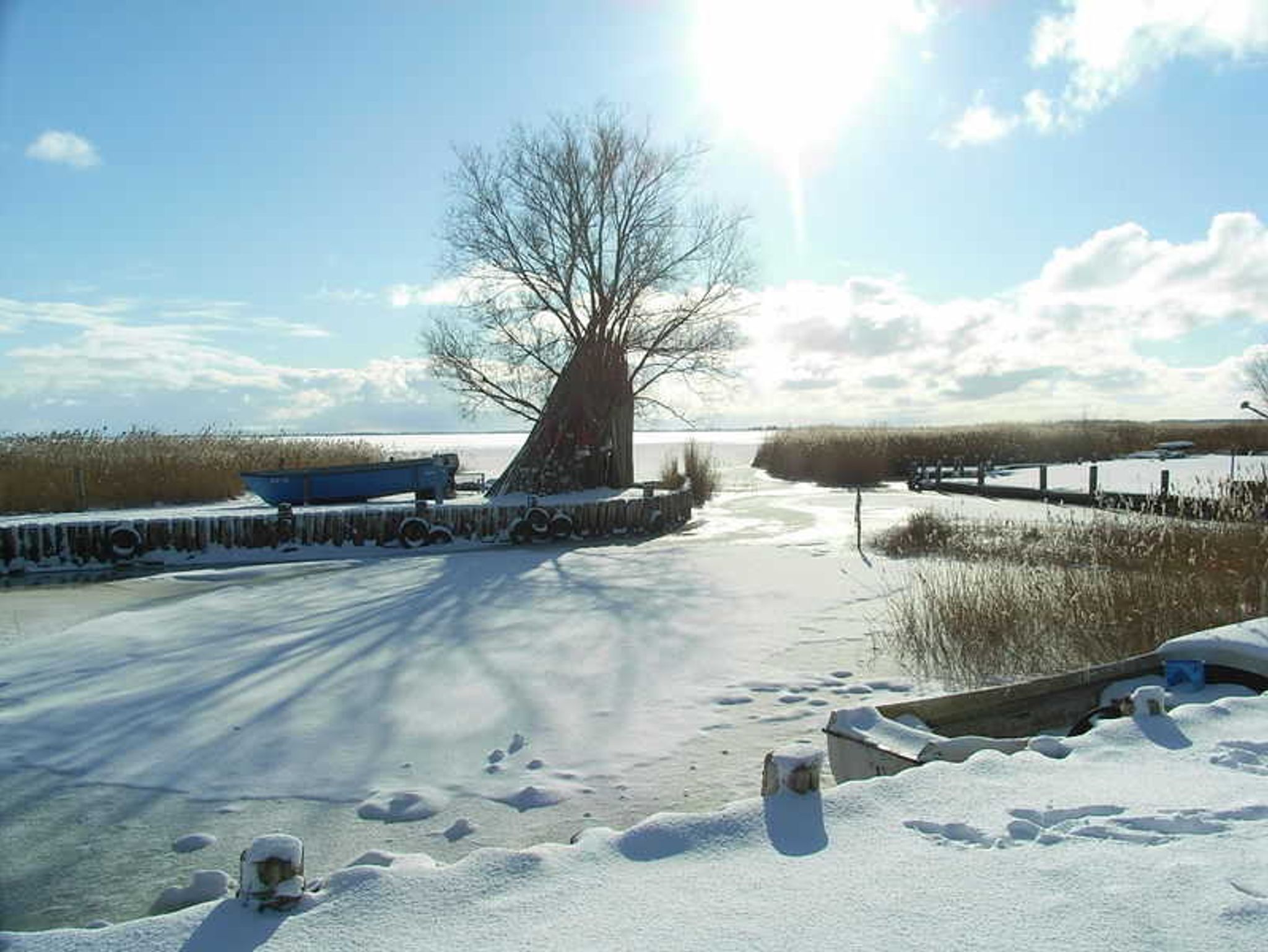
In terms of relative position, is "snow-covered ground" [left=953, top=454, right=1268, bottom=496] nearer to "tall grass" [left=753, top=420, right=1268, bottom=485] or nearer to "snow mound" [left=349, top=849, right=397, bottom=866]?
"tall grass" [left=753, top=420, right=1268, bottom=485]

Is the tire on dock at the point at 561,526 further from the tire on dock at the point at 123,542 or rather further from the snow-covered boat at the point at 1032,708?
the snow-covered boat at the point at 1032,708

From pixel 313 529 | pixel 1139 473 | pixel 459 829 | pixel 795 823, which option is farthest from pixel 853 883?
pixel 1139 473

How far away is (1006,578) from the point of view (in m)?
8.77

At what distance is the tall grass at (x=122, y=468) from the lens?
1920 centimetres

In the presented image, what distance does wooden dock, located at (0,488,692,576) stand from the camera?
13.9 m

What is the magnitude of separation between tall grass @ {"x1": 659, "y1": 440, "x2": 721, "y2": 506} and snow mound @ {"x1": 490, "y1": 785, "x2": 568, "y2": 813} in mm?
18777

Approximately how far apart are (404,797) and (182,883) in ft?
3.70

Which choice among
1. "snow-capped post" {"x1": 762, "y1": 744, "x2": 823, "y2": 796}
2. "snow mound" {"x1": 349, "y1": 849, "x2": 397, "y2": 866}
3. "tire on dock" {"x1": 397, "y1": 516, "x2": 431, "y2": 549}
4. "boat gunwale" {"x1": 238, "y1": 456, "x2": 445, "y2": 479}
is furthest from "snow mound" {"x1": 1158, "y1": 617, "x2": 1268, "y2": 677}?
"boat gunwale" {"x1": 238, "y1": 456, "x2": 445, "y2": 479}

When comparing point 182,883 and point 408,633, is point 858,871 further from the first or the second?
point 408,633

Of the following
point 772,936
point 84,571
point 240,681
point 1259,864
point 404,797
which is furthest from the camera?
point 84,571

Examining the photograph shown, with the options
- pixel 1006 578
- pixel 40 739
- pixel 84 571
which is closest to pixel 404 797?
pixel 40 739

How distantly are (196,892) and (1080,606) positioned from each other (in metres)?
7.12

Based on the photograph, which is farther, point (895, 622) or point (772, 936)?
point (895, 622)

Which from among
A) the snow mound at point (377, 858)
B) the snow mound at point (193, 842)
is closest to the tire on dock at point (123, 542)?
the snow mound at point (193, 842)
